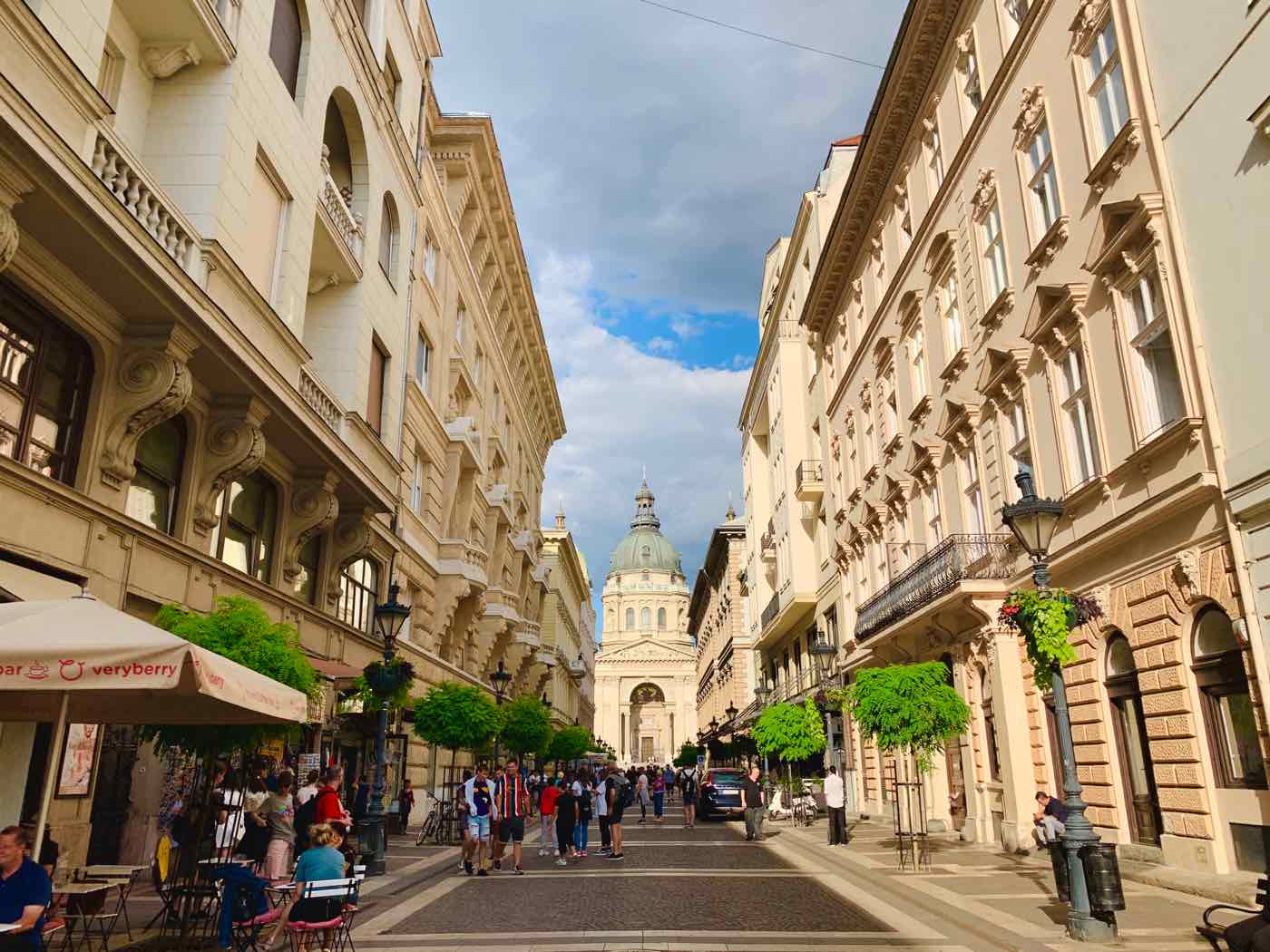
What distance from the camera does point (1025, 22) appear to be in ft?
57.3

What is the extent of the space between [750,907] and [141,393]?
10.2m

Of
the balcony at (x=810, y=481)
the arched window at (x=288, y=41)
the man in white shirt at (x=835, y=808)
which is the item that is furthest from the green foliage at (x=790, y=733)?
the arched window at (x=288, y=41)

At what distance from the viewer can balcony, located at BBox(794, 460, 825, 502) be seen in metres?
37.7

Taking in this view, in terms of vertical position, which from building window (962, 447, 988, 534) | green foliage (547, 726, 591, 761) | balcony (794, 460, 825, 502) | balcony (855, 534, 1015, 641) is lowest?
green foliage (547, 726, 591, 761)

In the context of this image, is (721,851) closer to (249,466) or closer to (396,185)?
(249,466)

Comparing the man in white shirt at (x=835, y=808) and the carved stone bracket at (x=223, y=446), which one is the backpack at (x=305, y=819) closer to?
the carved stone bracket at (x=223, y=446)

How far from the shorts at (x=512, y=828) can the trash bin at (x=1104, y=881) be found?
10.3 metres

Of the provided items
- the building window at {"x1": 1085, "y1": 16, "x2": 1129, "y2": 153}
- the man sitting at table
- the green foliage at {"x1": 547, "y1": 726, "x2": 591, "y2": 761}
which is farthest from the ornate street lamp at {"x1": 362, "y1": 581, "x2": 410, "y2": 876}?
the green foliage at {"x1": 547, "y1": 726, "x2": 591, "y2": 761}

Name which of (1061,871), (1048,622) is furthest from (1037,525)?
(1061,871)

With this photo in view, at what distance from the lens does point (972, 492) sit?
68.3 ft

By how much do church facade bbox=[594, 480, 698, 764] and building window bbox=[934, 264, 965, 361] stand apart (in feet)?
409

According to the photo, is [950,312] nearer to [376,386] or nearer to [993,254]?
[993,254]

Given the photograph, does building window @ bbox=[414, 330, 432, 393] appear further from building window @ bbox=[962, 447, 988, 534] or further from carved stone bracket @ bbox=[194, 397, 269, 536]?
building window @ bbox=[962, 447, 988, 534]

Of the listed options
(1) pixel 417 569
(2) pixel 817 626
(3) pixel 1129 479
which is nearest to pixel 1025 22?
(3) pixel 1129 479
